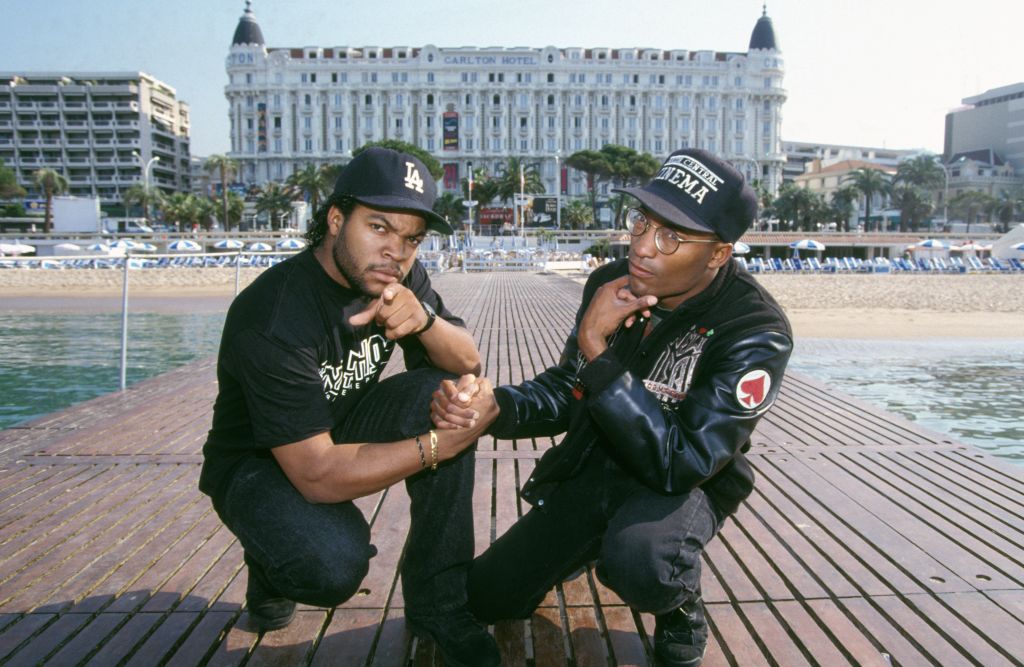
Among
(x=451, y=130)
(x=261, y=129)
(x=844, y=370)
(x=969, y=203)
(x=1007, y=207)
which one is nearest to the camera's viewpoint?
(x=844, y=370)

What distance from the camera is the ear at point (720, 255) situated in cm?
231

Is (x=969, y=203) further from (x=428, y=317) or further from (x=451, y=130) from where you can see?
(x=428, y=317)

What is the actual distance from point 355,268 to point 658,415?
3.26ft

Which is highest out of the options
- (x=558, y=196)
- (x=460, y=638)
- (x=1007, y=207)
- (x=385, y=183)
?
(x=558, y=196)

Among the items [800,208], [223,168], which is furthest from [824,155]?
[223,168]

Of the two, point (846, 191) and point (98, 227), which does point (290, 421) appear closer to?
point (98, 227)

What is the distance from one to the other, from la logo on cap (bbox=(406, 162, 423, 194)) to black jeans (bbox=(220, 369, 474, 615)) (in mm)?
593

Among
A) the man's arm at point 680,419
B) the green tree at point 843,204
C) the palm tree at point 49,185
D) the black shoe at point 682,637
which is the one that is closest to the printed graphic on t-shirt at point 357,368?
the man's arm at point 680,419

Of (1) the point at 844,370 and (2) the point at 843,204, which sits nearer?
(1) the point at 844,370

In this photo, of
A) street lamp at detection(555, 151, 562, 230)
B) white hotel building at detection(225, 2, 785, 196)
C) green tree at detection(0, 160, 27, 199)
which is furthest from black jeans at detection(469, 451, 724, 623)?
white hotel building at detection(225, 2, 785, 196)

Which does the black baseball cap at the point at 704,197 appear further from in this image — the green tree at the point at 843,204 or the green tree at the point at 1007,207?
the green tree at the point at 1007,207

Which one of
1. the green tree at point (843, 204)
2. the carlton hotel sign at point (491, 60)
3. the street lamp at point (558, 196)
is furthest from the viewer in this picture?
the carlton hotel sign at point (491, 60)

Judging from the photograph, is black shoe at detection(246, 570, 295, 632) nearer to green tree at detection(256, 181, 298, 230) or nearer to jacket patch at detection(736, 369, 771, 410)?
jacket patch at detection(736, 369, 771, 410)

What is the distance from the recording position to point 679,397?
2383 millimetres
